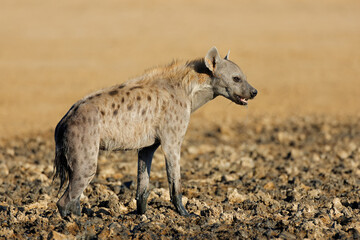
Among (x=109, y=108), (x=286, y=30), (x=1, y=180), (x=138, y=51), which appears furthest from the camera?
(x=286, y=30)

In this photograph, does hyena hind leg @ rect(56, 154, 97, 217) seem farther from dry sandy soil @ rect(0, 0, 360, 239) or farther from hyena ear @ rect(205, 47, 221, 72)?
hyena ear @ rect(205, 47, 221, 72)

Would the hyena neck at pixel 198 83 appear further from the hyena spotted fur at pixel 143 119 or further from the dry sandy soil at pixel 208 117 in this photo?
the dry sandy soil at pixel 208 117

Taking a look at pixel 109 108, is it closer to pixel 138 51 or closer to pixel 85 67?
pixel 85 67

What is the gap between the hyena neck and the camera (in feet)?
24.6

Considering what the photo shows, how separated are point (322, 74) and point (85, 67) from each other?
32.3 ft

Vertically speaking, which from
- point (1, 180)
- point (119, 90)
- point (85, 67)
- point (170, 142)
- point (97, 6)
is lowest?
point (1, 180)

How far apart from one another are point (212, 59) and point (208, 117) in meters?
10.5

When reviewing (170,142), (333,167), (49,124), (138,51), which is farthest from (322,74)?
(170,142)

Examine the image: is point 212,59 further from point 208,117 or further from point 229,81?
point 208,117

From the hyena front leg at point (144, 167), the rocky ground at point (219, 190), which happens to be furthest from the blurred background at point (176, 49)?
the hyena front leg at point (144, 167)

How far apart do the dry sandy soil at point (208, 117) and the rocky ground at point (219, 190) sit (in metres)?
0.02

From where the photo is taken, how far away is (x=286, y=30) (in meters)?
33.5

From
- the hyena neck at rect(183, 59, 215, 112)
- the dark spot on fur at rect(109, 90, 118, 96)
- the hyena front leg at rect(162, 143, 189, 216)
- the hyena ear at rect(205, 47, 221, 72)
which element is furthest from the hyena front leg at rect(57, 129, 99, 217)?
the hyena ear at rect(205, 47, 221, 72)

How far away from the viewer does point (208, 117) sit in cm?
1798
